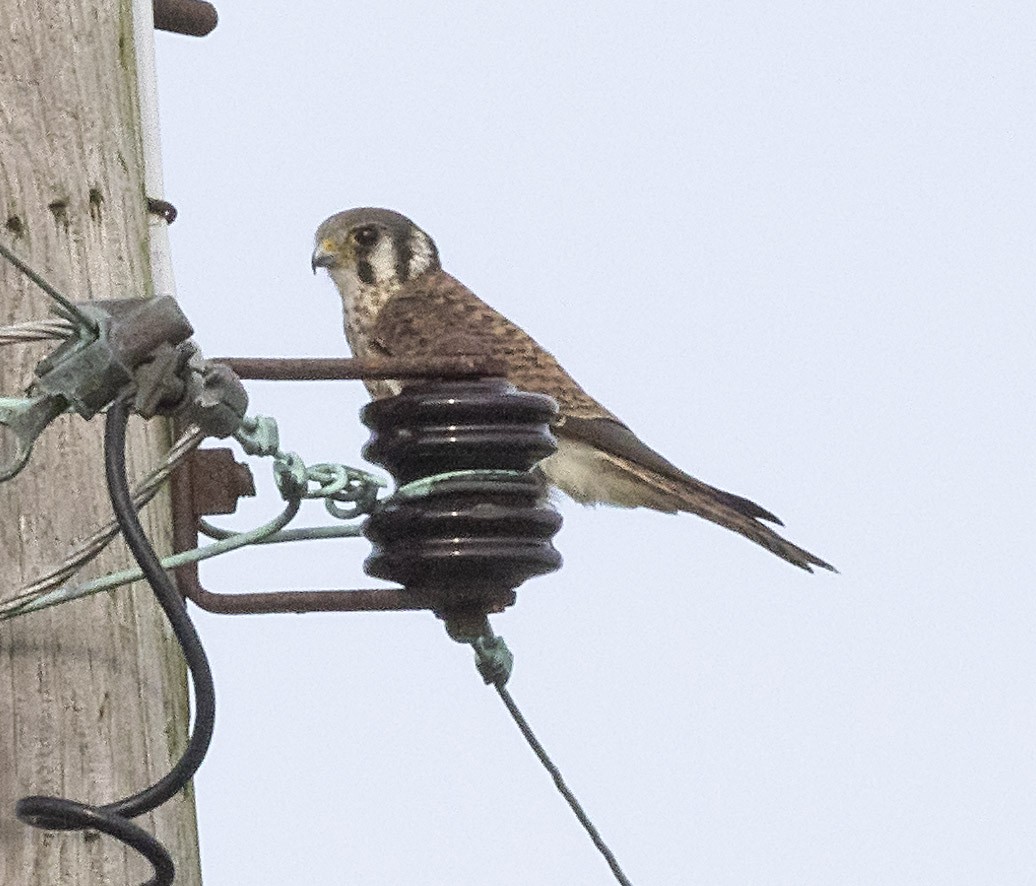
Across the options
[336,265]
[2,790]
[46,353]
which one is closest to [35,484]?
[46,353]

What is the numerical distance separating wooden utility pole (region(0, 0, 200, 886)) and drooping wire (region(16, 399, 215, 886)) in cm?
8

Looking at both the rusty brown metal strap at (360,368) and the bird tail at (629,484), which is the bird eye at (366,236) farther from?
the rusty brown metal strap at (360,368)

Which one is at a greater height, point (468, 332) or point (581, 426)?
point (468, 332)

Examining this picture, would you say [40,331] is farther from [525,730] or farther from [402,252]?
[402,252]

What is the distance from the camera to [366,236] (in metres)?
6.57

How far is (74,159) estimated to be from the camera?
9.84ft

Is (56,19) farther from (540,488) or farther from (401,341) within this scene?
(401,341)

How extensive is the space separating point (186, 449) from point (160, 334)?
153 mm

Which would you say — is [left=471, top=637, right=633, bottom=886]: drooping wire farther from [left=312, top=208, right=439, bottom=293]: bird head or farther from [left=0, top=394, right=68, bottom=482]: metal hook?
[left=312, top=208, right=439, bottom=293]: bird head

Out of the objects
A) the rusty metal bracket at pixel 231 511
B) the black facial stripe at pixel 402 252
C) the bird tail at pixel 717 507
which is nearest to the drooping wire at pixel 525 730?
the rusty metal bracket at pixel 231 511

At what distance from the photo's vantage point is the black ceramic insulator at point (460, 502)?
3072 millimetres

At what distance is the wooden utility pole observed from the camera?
2768mm

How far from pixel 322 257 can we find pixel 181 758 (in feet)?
13.1

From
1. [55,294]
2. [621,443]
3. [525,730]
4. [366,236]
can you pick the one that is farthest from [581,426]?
[55,294]
